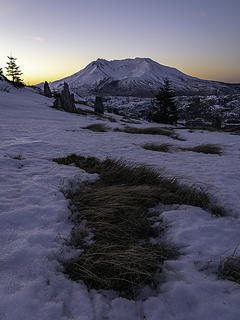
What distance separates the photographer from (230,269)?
1312 mm

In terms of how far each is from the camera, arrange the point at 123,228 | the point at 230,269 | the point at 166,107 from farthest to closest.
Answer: the point at 166,107, the point at 123,228, the point at 230,269

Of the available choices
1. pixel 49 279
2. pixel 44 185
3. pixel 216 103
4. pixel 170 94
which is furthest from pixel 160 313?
pixel 216 103

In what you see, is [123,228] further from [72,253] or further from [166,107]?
[166,107]

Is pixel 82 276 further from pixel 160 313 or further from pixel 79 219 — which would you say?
pixel 79 219

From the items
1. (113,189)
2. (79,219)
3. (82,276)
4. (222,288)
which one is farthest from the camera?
(113,189)

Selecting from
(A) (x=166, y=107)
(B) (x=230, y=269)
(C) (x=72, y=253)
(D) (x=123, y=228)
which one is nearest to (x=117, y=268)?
(C) (x=72, y=253)

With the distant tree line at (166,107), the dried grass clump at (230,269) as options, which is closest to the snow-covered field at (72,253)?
the dried grass clump at (230,269)

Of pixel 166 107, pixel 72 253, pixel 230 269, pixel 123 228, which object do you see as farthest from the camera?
pixel 166 107

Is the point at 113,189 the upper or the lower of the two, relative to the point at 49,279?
upper

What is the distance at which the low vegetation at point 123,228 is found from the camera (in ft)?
4.32

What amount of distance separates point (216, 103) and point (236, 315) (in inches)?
4680

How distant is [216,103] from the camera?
→ 334ft

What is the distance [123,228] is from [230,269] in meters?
0.94

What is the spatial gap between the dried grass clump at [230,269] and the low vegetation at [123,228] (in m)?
0.35
